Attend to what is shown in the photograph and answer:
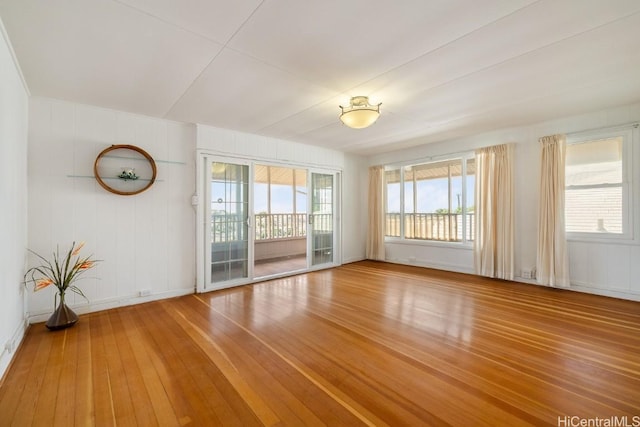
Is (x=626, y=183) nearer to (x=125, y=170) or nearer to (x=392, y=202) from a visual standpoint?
(x=392, y=202)

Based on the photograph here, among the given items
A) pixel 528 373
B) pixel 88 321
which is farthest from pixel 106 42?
pixel 528 373

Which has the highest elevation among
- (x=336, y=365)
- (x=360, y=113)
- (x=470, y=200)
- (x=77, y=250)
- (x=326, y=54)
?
(x=326, y=54)

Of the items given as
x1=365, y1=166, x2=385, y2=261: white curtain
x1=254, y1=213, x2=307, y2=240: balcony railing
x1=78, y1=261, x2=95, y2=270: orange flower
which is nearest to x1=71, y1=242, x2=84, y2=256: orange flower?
x1=78, y1=261, x2=95, y2=270: orange flower

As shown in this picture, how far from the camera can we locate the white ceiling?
1824 millimetres

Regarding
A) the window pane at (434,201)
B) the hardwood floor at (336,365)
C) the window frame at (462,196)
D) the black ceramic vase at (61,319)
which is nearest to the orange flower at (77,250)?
the black ceramic vase at (61,319)

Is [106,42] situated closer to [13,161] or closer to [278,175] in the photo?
[13,161]

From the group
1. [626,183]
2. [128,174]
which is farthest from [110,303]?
[626,183]

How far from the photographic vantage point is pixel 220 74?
267 centimetres

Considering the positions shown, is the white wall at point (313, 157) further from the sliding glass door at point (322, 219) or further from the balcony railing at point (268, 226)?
the balcony railing at point (268, 226)

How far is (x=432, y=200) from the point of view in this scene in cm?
584

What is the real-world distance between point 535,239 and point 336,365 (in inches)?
155

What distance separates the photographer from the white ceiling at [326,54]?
5.98 feet

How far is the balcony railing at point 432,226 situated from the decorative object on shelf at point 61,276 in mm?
5353

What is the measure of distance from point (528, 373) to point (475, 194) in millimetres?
3521
